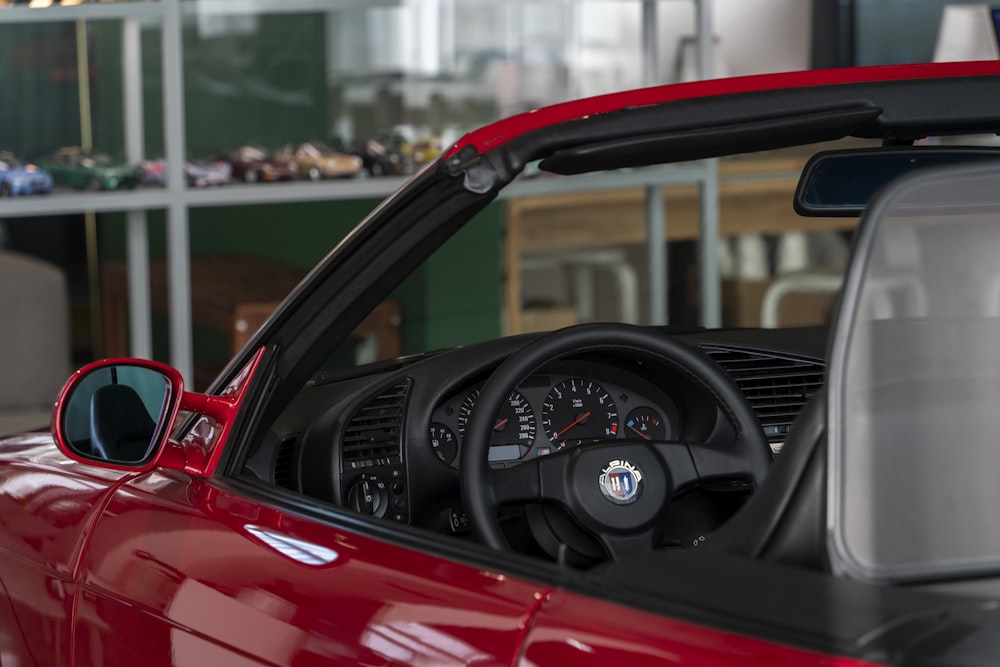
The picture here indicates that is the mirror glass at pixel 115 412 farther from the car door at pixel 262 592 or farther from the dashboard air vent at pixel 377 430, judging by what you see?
the dashboard air vent at pixel 377 430

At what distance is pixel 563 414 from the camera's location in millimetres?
1981

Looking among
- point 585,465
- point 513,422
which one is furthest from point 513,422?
point 585,465

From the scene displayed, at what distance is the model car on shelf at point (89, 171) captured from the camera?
14.5 feet

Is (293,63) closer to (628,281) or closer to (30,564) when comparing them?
(628,281)

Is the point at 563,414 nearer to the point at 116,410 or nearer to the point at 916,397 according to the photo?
the point at 116,410

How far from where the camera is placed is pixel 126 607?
5.46ft

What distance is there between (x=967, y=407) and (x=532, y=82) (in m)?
4.78

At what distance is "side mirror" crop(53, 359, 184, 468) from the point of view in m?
1.78

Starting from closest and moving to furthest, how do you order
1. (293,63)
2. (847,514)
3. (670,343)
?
(847,514)
(670,343)
(293,63)

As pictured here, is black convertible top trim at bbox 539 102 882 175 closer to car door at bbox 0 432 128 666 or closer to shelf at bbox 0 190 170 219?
car door at bbox 0 432 128 666

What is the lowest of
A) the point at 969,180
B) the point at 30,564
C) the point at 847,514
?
the point at 30,564

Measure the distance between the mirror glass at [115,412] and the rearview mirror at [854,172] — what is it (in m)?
0.87

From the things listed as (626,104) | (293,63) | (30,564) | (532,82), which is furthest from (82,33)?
(626,104)

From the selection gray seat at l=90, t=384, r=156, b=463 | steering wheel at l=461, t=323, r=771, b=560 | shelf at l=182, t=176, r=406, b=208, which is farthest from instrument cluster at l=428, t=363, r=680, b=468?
shelf at l=182, t=176, r=406, b=208
